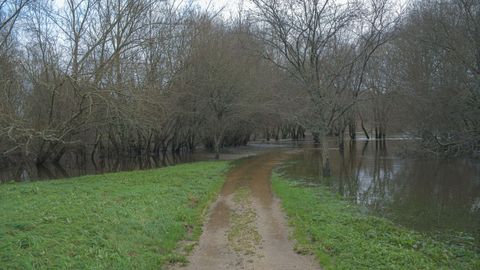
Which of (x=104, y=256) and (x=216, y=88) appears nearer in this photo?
(x=104, y=256)

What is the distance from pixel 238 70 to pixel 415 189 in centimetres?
→ 1894

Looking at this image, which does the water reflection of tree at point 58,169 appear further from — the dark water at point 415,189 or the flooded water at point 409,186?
the dark water at point 415,189

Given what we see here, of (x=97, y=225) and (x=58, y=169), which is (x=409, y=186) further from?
(x=58, y=169)

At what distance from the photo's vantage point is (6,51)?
76.4 feet

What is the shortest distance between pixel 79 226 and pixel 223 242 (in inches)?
120

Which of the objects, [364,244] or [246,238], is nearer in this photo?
[364,244]

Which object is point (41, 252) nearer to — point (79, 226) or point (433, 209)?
point (79, 226)

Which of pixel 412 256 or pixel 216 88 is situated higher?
pixel 216 88

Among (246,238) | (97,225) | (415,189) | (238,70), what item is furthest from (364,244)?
(238,70)

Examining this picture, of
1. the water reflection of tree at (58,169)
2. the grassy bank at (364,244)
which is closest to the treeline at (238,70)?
the water reflection of tree at (58,169)

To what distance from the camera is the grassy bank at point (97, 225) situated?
6.83 meters

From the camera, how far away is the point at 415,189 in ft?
58.6

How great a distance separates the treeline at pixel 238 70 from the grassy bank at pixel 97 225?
22.0 ft

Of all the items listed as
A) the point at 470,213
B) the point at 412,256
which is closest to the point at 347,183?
the point at 470,213
